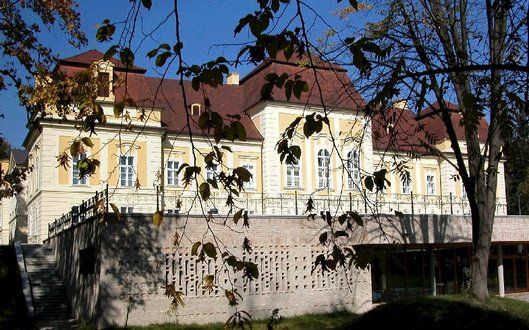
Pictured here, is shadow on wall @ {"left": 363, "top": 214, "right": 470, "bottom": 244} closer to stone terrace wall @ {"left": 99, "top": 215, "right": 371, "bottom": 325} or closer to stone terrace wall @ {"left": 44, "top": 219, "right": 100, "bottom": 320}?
stone terrace wall @ {"left": 99, "top": 215, "right": 371, "bottom": 325}

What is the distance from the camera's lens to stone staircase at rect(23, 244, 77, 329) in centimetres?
2136

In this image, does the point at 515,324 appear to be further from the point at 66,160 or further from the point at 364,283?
the point at 364,283

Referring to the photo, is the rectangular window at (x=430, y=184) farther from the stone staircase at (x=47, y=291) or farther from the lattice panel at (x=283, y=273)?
the stone staircase at (x=47, y=291)

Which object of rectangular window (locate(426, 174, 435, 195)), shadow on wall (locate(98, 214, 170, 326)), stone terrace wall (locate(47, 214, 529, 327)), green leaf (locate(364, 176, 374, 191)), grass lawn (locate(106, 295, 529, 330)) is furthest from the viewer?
rectangular window (locate(426, 174, 435, 195))

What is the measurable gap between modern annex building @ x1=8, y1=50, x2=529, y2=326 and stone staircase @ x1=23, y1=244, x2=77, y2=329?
0.49m

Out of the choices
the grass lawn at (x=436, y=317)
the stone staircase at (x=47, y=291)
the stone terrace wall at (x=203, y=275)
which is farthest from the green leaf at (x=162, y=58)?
the stone staircase at (x=47, y=291)

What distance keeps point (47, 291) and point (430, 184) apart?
104 ft

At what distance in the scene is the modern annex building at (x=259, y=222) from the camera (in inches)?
740

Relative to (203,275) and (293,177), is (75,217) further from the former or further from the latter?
(293,177)

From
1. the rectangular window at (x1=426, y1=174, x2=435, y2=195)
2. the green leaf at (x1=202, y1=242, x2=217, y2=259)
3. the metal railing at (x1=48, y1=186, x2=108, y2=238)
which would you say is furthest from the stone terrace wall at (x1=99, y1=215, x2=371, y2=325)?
the rectangular window at (x1=426, y1=174, x2=435, y2=195)

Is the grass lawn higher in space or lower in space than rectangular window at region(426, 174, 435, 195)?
lower

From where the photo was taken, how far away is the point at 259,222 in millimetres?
23062

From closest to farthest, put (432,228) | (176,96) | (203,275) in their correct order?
(203,275) → (432,228) → (176,96)

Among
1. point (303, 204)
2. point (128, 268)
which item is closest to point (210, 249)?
point (128, 268)
